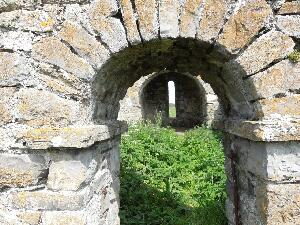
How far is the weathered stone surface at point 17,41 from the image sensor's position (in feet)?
8.38

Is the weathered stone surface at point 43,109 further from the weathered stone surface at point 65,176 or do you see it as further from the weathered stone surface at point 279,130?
the weathered stone surface at point 279,130

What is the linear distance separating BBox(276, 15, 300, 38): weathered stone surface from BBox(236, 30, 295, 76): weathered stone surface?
0.05 meters

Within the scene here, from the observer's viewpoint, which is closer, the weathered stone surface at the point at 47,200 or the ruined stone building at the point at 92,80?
the ruined stone building at the point at 92,80

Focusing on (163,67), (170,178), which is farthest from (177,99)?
(163,67)

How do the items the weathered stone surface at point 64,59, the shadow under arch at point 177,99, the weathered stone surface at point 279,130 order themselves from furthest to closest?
the shadow under arch at point 177,99
the weathered stone surface at point 64,59
the weathered stone surface at point 279,130

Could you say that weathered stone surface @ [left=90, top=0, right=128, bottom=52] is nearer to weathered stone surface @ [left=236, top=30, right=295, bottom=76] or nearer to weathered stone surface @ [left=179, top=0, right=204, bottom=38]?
weathered stone surface @ [left=179, top=0, right=204, bottom=38]

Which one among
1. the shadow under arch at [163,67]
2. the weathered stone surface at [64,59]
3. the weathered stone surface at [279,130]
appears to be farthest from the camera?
the shadow under arch at [163,67]

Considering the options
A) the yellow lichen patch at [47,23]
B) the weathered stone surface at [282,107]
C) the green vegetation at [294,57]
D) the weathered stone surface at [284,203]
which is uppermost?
the yellow lichen patch at [47,23]

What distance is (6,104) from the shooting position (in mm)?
2570

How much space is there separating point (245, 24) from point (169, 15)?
541 mm

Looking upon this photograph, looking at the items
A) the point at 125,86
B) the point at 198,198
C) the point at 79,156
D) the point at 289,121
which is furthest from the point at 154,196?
the point at 289,121

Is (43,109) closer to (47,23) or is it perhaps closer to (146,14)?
(47,23)

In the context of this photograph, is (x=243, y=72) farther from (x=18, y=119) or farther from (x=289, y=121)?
(x=18, y=119)

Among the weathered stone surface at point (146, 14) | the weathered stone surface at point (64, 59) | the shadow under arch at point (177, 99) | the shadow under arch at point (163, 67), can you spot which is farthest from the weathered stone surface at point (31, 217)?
the shadow under arch at point (177, 99)
